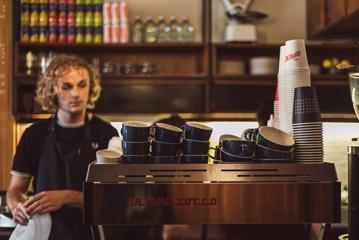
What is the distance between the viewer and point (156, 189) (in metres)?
1.04

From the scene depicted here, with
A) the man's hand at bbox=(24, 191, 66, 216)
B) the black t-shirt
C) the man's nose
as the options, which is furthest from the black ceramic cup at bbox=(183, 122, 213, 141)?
the man's nose

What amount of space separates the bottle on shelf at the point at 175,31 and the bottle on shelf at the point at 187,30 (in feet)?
0.10

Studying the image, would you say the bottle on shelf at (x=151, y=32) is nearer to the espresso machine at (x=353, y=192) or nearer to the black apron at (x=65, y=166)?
the black apron at (x=65, y=166)

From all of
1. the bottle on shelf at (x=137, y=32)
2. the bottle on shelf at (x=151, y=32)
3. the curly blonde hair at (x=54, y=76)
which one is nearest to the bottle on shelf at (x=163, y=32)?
the bottle on shelf at (x=151, y=32)

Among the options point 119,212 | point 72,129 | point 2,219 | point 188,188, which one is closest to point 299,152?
point 188,188

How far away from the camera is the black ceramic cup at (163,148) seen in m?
1.10

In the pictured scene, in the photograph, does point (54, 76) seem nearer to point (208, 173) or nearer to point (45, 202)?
point (45, 202)

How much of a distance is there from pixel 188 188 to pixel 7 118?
2.96m

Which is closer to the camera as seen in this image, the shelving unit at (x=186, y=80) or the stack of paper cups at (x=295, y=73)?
the stack of paper cups at (x=295, y=73)

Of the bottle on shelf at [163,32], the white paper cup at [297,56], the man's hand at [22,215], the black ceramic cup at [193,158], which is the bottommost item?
the man's hand at [22,215]

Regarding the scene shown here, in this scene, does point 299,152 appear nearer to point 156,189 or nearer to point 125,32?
point 156,189

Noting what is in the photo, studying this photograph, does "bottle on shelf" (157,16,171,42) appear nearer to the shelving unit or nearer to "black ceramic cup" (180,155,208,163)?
the shelving unit

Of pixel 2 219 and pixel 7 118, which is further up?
pixel 7 118

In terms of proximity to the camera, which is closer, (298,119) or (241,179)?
(241,179)
